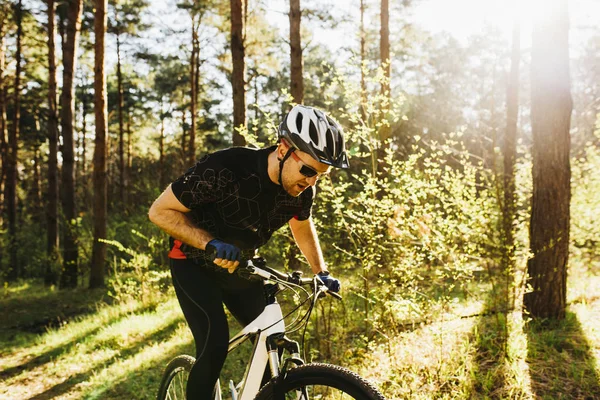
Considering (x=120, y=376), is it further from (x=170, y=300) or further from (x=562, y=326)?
(x=562, y=326)

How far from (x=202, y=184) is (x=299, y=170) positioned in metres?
0.56

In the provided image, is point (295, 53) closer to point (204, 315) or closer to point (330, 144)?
→ point (330, 144)

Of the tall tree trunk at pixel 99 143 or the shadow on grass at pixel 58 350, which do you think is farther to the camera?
the tall tree trunk at pixel 99 143

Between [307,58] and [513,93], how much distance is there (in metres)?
17.8

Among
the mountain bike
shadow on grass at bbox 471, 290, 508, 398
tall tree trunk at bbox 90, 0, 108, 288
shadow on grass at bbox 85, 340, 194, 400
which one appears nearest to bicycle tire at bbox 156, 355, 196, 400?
the mountain bike

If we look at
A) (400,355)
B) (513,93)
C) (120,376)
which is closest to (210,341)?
(400,355)

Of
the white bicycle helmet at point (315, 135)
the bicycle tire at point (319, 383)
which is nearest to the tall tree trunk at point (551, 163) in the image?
the white bicycle helmet at point (315, 135)

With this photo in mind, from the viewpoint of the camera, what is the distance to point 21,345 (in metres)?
8.87

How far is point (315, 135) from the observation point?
2.62m

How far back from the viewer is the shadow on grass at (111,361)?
6262mm

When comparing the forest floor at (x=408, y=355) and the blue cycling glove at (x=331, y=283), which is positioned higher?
the blue cycling glove at (x=331, y=283)

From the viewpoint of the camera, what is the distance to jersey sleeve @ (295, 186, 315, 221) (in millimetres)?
3152

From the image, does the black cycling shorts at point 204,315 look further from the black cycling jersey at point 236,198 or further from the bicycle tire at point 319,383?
the bicycle tire at point 319,383

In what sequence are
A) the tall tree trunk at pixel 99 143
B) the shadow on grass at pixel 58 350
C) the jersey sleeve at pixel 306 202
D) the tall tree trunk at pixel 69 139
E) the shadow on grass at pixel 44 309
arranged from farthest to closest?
the tall tree trunk at pixel 69 139
the tall tree trunk at pixel 99 143
the shadow on grass at pixel 44 309
the shadow on grass at pixel 58 350
the jersey sleeve at pixel 306 202
